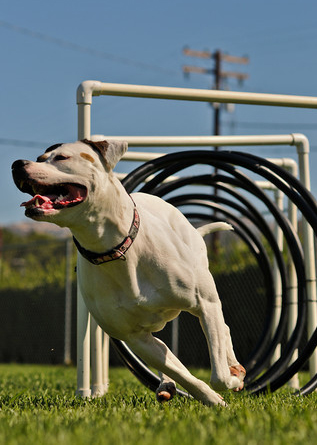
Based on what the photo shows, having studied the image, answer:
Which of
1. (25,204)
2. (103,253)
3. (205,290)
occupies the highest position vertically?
(25,204)

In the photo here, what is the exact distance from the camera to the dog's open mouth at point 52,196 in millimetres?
3324

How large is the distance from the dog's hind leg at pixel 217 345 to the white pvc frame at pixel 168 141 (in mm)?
1468

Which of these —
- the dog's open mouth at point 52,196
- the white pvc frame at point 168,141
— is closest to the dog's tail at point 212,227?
the white pvc frame at point 168,141

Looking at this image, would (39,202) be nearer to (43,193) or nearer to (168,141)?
(43,193)

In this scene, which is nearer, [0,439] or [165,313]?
[0,439]

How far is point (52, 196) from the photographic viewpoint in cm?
340

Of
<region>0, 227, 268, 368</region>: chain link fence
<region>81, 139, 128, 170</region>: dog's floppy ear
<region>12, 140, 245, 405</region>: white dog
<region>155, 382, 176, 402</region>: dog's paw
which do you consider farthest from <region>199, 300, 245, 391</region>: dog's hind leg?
<region>0, 227, 268, 368</region>: chain link fence

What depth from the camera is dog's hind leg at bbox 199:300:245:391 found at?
3.95 meters

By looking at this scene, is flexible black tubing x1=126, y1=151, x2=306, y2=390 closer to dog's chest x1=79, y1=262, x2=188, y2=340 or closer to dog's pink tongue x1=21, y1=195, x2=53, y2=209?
dog's chest x1=79, y1=262, x2=188, y2=340

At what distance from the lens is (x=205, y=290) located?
406 centimetres

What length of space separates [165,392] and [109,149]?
66.4 inches

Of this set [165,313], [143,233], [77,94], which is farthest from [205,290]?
[77,94]

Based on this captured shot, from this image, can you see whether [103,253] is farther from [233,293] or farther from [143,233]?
[233,293]

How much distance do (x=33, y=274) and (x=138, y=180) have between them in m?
13.4
